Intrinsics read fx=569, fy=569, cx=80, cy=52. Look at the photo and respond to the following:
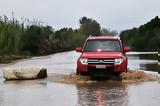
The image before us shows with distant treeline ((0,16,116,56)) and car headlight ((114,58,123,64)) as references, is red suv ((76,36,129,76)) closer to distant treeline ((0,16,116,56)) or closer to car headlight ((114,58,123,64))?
car headlight ((114,58,123,64))

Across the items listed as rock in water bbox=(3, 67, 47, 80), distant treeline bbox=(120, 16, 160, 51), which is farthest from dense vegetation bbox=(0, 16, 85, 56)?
rock in water bbox=(3, 67, 47, 80)

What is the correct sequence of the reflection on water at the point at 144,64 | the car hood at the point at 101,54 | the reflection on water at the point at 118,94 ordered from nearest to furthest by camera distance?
the reflection on water at the point at 118,94, the car hood at the point at 101,54, the reflection on water at the point at 144,64

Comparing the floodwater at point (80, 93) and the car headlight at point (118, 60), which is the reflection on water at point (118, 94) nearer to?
the floodwater at point (80, 93)

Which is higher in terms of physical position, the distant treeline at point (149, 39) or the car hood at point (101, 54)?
the distant treeline at point (149, 39)

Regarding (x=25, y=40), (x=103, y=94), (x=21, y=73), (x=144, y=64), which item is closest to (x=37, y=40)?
(x=25, y=40)

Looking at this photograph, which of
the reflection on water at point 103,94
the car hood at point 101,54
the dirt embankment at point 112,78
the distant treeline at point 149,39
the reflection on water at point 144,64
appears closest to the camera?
the reflection on water at point 103,94

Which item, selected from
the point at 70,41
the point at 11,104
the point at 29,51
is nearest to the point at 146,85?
the point at 11,104

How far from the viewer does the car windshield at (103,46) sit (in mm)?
23938

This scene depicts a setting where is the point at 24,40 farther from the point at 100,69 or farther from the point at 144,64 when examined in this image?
the point at 100,69

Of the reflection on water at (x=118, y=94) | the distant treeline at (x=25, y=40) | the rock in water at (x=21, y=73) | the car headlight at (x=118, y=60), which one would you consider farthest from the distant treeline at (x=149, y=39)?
the reflection on water at (x=118, y=94)

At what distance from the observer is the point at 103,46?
79.0ft

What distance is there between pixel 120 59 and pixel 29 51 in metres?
51.0

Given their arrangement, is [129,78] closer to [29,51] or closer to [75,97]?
[75,97]

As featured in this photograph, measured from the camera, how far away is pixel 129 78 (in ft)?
73.7
